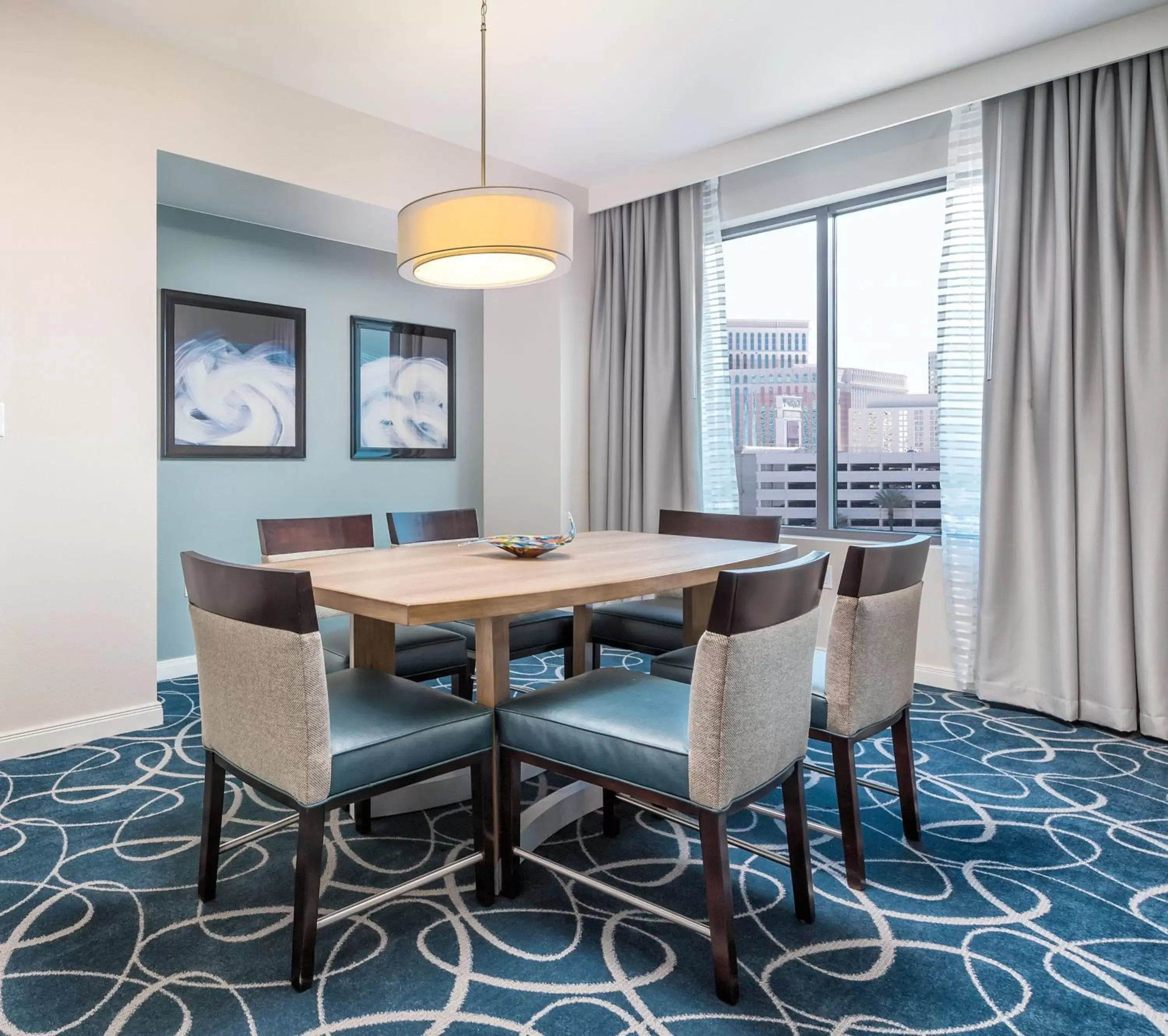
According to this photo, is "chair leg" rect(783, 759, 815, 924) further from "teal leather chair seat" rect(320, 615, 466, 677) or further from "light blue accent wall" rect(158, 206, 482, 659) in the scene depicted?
"light blue accent wall" rect(158, 206, 482, 659)

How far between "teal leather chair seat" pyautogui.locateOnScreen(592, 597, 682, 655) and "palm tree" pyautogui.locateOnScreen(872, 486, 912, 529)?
150 cm

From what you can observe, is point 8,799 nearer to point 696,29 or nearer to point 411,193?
point 411,193

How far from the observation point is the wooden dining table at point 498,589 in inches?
64.5

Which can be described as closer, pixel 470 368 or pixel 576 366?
pixel 576 366

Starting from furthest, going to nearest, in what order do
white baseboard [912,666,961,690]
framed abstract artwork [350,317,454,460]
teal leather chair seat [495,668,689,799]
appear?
framed abstract artwork [350,317,454,460] < white baseboard [912,666,961,690] < teal leather chair seat [495,668,689,799]

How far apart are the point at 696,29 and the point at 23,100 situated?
7.65ft

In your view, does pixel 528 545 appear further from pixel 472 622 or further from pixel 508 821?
pixel 508 821

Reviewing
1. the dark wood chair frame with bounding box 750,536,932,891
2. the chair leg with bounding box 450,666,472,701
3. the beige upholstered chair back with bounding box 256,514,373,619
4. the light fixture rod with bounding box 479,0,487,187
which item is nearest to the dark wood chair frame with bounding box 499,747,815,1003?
the dark wood chair frame with bounding box 750,536,932,891

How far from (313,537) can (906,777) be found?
6.25 feet

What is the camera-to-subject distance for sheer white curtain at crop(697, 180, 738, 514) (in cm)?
414

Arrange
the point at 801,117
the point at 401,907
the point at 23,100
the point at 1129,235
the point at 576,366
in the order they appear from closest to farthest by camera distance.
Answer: the point at 401,907, the point at 23,100, the point at 1129,235, the point at 801,117, the point at 576,366

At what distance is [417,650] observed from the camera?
241 centimetres

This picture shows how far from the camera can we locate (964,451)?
3316 millimetres

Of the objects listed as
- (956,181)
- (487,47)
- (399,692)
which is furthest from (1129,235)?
(399,692)
